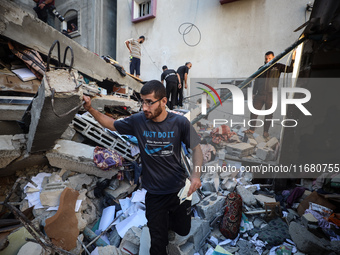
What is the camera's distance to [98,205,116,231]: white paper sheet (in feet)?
8.82

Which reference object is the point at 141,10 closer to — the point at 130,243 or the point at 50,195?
the point at 50,195

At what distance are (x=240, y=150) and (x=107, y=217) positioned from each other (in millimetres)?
3636

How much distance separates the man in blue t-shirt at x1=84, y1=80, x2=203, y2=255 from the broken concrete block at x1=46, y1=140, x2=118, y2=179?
51.8 inches

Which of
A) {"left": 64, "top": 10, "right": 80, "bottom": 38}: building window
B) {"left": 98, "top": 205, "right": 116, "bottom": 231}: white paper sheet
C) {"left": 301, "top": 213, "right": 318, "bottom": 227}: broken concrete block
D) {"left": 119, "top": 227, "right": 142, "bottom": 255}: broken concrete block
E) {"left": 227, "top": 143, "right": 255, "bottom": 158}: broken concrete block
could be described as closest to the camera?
→ {"left": 119, "top": 227, "right": 142, "bottom": 255}: broken concrete block

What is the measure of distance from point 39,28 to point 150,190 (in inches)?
170

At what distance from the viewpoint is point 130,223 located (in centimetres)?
259

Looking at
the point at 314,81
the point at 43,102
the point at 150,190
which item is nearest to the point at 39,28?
the point at 43,102

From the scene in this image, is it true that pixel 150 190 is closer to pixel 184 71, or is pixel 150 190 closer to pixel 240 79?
pixel 184 71

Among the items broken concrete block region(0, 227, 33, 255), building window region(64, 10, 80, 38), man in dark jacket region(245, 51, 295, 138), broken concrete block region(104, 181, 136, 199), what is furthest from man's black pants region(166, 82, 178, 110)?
building window region(64, 10, 80, 38)

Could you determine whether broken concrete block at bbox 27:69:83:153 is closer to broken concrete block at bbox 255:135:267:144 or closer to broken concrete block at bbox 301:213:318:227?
broken concrete block at bbox 301:213:318:227

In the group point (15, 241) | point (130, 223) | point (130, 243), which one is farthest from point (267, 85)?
point (15, 241)

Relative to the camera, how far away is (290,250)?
2506 mm

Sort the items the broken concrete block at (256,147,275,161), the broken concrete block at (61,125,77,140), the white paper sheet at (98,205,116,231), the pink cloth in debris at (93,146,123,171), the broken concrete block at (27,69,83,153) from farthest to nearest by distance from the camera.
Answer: the broken concrete block at (256,147,275,161) → the broken concrete block at (61,125,77,140) → the pink cloth in debris at (93,146,123,171) → the white paper sheet at (98,205,116,231) → the broken concrete block at (27,69,83,153)

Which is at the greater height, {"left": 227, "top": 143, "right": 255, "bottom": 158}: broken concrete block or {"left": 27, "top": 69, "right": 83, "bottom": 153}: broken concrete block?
{"left": 27, "top": 69, "right": 83, "bottom": 153}: broken concrete block
